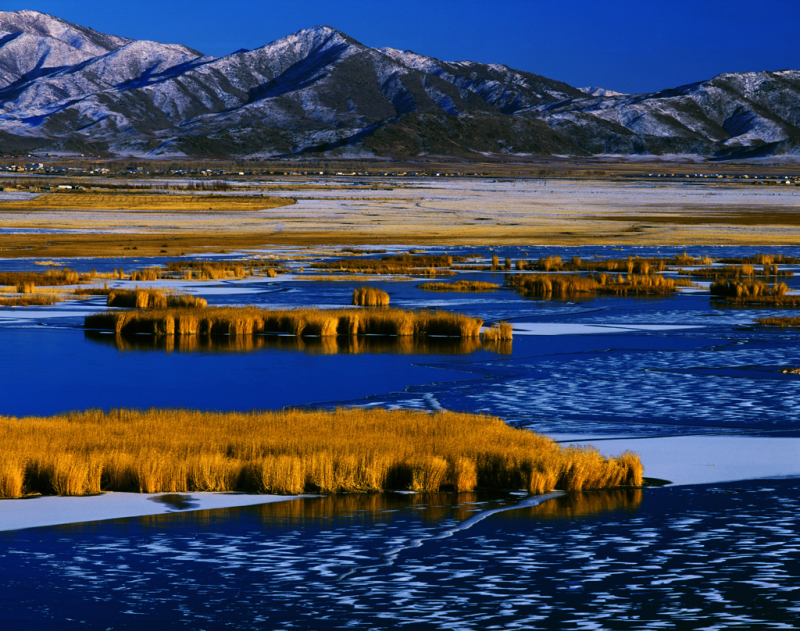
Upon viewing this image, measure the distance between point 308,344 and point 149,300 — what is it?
6.32 metres

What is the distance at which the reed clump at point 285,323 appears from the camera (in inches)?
896

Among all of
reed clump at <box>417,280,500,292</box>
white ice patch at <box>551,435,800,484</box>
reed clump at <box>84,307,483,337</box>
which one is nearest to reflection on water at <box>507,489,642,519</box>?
white ice patch at <box>551,435,800,484</box>

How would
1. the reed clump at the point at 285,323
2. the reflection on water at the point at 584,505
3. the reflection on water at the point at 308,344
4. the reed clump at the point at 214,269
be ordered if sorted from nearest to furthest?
1. the reflection on water at the point at 584,505
2. the reflection on water at the point at 308,344
3. the reed clump at the point at 285,323
4. the reed clump at the point at 214,269

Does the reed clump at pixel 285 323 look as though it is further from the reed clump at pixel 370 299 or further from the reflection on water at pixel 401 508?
the reflection on water at pixel 401 508

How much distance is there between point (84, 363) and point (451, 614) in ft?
43.2

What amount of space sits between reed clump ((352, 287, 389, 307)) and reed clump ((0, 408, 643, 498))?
47.4ft

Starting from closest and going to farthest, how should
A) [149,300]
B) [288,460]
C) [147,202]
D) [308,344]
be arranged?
1. [288,460]
2. [308,344]
3. [149,300]
4. [147,202]

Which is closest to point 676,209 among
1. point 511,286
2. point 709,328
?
point 511,286

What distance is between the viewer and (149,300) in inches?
1037

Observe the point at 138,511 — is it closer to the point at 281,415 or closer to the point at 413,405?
the point at 281,415

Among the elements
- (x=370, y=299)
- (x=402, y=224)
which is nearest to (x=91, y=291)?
(x=370, y=299)

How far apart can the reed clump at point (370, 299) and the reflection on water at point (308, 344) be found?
4.20 m

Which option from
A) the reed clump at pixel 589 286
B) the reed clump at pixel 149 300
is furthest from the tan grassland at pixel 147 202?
the reed clump at pixel 149 300

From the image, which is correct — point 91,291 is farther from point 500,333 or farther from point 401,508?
point 401,508
